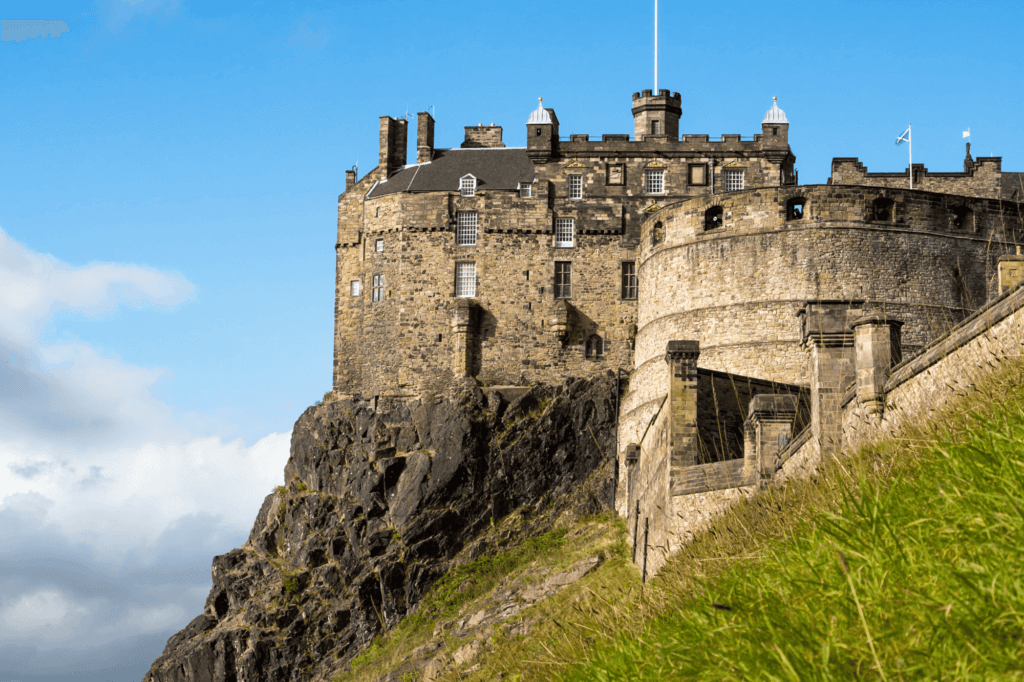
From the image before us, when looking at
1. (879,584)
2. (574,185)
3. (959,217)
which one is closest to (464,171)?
(574,185)

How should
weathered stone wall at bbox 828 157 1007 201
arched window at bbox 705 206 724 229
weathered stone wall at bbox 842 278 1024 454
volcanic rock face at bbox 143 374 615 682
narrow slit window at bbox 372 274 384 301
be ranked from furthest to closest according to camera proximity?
weathered stone wall at bbox 828 157 1007 201 → narrow slit window at bbox 372 274 384 301 → volcanic rock face at bbox 143 374 615 682 → arched window at bbox 705 206 724 229 → weathered stone wall at bbox 842 278 1024 454

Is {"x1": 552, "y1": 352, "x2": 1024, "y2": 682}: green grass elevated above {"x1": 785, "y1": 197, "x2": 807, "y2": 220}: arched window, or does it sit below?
below

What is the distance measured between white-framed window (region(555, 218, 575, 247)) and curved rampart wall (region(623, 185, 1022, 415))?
697 centimetres

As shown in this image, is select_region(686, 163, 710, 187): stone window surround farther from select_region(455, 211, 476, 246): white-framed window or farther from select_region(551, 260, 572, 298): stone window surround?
select_region(455, 211, 476, 246): white-framed window

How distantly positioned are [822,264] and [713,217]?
352 cm

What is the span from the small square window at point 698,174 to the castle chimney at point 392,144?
1132cm

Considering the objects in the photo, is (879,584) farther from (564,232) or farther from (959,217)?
(564,232)

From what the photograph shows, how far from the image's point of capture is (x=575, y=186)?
38250 millimetres

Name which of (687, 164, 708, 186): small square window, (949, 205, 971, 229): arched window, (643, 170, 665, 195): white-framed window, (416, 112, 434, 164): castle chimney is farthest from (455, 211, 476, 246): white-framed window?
(949, 205, 971, 229): arched window

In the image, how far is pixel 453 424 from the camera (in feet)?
118

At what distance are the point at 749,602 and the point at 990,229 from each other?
92.2 feet

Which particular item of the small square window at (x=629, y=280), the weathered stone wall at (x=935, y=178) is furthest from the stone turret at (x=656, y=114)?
the weathered stone wall at (x=935, y=178)

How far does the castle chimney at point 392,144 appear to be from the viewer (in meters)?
41.9

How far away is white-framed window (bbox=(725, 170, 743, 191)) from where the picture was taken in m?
37.4
